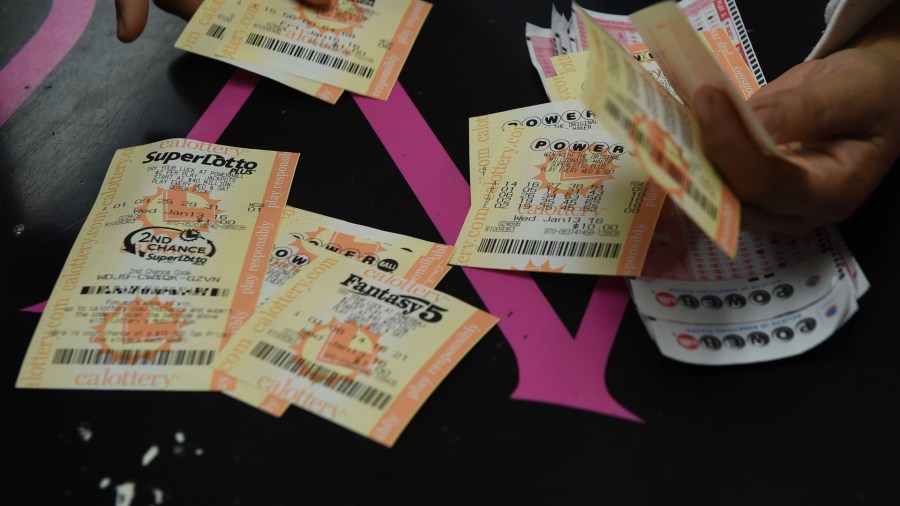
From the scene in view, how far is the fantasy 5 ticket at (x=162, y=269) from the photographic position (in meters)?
0.66

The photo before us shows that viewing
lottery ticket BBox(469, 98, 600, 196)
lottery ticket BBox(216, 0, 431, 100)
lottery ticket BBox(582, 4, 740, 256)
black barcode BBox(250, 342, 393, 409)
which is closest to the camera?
lottery ticket BBox(582, 4, 740, 256)

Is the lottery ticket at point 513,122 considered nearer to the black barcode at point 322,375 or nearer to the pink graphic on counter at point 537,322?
the pink graphic on counter at point 537,322

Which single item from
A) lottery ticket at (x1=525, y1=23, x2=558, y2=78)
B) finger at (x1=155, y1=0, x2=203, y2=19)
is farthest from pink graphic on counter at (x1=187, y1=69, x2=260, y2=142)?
lottery ticket at (x1=525, y1=23, x2=558, y2=78)

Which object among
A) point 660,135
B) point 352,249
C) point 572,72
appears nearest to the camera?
point 660,135

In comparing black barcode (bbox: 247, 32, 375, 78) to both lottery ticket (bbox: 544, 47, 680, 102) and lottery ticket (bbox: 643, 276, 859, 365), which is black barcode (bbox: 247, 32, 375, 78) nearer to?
lottery ticket (bbox: 544, 47, 680, 102)

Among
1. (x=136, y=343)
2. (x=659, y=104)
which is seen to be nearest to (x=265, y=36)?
(x=136, y=343)

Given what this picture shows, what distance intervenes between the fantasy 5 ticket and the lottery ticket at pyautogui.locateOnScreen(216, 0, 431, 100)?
133 mm

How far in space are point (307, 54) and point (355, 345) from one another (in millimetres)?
408

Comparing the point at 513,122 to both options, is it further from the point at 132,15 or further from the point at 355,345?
the point at 132,15

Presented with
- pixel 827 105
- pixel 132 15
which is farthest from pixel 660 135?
pixel 132 15

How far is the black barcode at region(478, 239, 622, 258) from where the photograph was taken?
70 cm

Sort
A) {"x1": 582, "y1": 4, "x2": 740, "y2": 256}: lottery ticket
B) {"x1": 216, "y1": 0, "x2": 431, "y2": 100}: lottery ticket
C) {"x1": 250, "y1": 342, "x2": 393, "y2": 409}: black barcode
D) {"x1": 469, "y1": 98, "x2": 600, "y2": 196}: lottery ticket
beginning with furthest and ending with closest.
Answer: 1. {"x1": 216, "y1": 0, "x2": 431, "y2": 100}: lottery ticket
2. {"x1": 469, "y1": 98, "x2": 600, "y2": 196}: lottery ticket
3. {"x1": 250, "y1": 342, "x2": 393, "y2": 409}: black barcode
4. {"x1": 582, "y1": 4, "x2": 740, "y2": 256}: lottery ticket

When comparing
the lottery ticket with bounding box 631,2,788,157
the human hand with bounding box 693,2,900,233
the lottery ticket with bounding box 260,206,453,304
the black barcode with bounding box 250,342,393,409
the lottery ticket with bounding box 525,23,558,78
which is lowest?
the black barcode with bounding box 250,342,393,409

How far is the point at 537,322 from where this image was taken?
2.23 ft
